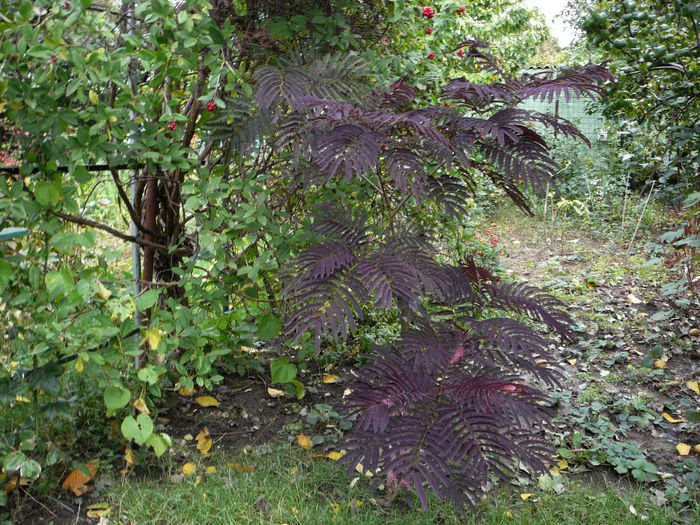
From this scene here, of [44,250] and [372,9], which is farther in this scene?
[372,9]

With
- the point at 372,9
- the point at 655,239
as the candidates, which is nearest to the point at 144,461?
the point at 372,9

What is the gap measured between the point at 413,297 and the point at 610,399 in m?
1.78

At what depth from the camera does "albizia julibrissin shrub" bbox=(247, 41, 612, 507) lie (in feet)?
4.74

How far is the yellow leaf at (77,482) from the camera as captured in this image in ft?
6.43

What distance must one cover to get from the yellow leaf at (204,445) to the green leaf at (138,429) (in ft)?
1.57

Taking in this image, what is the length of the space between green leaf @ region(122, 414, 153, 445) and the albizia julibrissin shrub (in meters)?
0.64

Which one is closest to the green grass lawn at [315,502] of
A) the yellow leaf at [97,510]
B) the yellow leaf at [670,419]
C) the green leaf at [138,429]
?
the yellow leaf at [97,510]

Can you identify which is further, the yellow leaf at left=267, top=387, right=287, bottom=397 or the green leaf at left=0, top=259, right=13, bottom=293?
the yellow leaf at left=267, top=387, right=287, bottom=397

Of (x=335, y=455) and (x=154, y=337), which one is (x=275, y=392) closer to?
(x=335, y=455)

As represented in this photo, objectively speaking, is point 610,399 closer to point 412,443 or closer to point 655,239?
point 412,443

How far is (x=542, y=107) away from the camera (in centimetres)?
884

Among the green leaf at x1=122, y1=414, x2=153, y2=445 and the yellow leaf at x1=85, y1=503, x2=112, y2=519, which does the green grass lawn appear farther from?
the green leaf at x1=122, y1=414, x2=153, y2=445

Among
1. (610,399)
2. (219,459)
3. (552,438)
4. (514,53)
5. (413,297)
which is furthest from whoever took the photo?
(514,53)

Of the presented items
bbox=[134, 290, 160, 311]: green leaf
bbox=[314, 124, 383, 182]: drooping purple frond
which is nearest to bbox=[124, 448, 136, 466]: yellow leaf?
bbox=[134, 290, 160, 311]: green leaf
